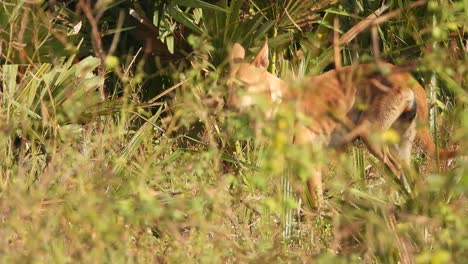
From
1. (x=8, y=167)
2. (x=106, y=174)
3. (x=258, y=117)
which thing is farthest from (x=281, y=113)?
(x=8, y=167)

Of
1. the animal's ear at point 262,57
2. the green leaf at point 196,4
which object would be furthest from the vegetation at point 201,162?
the animal's ear at point 262,57

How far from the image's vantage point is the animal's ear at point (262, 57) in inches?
292

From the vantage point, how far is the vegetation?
11.7ft

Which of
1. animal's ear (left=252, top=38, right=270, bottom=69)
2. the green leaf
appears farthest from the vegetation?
animal's ear (left=252, top=38, right=270, bottom=69)

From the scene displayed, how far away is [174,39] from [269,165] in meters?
5.11

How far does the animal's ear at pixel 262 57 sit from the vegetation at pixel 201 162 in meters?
0.28

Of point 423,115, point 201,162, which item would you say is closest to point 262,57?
point 423,115

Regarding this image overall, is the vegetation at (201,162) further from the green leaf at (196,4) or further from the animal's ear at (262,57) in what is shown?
the animal's ear at (262,57)

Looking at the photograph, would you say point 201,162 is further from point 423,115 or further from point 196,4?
point 423,115

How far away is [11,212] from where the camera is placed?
382cm

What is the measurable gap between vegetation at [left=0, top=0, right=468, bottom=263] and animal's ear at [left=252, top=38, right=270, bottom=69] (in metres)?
0.28

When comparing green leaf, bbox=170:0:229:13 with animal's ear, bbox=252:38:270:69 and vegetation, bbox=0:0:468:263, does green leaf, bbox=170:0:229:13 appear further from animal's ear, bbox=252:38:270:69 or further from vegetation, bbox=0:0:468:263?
animal's ear, bbox=252:38:270:69

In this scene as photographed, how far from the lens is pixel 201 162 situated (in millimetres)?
3877

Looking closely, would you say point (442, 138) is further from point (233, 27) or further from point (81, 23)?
point (81, 23)
